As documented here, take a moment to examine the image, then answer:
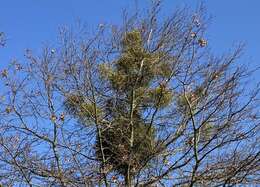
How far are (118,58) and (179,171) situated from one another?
2.70m

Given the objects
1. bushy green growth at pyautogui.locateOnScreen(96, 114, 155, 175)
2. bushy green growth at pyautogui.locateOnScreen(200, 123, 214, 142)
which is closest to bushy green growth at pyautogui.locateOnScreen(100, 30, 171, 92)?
bushy green growth at pyautogui.locateOnScreen(96, 114, 155, 175)

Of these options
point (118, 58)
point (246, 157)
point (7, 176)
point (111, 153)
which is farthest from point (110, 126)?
point (246, 157)

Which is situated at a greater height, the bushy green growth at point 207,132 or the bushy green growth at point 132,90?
the bushy green growth at point 132,90

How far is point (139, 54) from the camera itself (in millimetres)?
13180

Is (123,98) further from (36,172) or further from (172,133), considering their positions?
(36,172)

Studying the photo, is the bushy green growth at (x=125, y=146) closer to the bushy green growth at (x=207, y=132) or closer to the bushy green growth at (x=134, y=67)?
the bushy green growth at (x=134, y=67)

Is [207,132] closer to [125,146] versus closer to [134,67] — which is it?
[125,146]

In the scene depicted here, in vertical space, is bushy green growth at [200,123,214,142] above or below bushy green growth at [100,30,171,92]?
below

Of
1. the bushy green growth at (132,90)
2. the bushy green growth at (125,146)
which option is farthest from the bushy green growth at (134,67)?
the bushy green growth at (125,146)

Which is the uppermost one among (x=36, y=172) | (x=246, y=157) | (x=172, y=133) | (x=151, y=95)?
(x=151, y=95)

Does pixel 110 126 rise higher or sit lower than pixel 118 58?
lower

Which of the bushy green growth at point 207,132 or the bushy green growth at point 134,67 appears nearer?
the bushy green growth at point 207,132

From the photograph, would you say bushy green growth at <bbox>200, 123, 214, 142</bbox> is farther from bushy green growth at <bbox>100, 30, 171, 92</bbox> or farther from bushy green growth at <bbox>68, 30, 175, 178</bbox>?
bushy green growth at <bbox>100, 30, 171, 92</bbox>

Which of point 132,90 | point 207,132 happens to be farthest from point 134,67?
point 207,132
